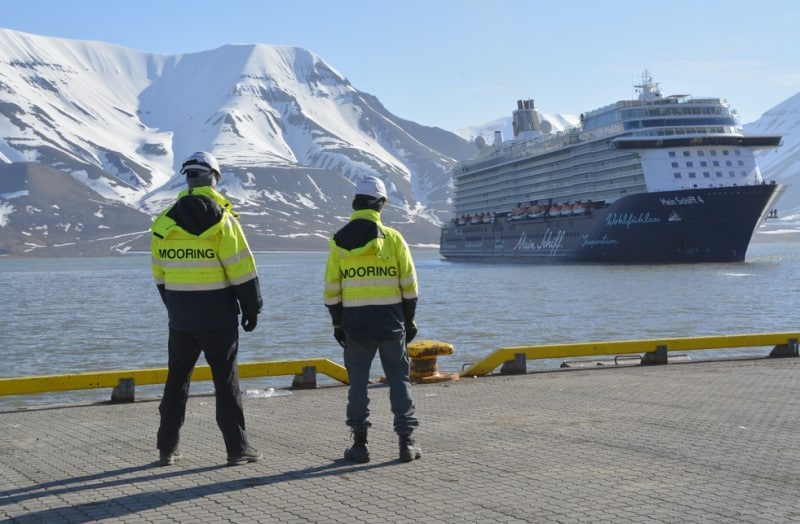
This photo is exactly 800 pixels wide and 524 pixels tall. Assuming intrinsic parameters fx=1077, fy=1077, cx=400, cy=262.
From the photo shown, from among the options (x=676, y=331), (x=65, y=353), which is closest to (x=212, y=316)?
(x=65, y=353)

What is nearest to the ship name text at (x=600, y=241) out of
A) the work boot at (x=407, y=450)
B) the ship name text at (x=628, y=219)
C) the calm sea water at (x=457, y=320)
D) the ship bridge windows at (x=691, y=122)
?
the ship name text at (x=628, y=219)

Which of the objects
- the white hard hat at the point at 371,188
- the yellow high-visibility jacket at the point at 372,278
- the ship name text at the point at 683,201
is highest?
the ship name text at the point at 683,201

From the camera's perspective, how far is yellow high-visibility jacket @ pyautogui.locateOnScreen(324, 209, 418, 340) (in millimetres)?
8031

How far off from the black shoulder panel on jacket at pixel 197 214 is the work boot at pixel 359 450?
1.88 meters

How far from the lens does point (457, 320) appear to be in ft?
117

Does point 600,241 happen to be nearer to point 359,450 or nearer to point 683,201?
point 683,201

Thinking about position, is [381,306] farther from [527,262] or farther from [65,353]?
[527,262]

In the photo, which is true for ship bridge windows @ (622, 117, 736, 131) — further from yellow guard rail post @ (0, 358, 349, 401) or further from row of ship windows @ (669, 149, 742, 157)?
yellow guard rail post @ (0, 358, 349, 401)

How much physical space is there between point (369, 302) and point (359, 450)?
1.09 meters

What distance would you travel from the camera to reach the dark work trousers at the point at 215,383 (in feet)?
25.6

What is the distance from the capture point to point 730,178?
79.2 m

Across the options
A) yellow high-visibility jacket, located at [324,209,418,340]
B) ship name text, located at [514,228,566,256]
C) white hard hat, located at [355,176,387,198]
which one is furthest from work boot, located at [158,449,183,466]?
ship name text, located at [514,228,566,256]

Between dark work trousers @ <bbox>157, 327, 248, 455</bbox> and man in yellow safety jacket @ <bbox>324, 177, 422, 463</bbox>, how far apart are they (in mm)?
823

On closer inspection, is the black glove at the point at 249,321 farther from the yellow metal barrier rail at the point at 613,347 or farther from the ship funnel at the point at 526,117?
the ship funnel at the point at 526,117
